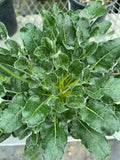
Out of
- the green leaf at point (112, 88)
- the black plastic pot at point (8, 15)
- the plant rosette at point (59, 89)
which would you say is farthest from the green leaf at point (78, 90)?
the black plastic pot at point (8, 15)

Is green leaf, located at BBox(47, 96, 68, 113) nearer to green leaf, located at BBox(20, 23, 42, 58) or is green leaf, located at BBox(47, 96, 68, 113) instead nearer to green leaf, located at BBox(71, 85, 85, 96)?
green leaf, located at BBox(71, 85, 85, 96)

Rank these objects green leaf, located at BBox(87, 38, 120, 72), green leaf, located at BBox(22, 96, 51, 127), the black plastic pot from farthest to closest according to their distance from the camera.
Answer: the black plastic pot → green leaf, located at BBox(87, 38, 120, 72) → green leaf, located at BBox(22, 96, 51, 127)

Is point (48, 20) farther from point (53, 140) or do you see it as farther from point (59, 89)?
point (53, 140)

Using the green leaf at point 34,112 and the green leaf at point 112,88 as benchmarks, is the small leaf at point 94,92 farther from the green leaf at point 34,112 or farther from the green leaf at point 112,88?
the green leaf at point 34,112

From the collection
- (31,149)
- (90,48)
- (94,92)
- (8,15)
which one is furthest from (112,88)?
(8,15)

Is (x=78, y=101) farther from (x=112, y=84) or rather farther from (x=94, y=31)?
(x=94, y=31)

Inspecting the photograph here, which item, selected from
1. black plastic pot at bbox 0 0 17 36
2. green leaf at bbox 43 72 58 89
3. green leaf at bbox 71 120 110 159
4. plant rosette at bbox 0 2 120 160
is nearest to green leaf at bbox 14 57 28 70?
plant rosette at bbox 0 2 120 160

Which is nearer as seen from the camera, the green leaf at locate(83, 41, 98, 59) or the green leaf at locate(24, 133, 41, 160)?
the green leaf at locate(83, 41, 98, 59)

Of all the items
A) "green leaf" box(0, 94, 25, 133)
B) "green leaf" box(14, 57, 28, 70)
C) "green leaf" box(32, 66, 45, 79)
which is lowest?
"green leaf" box(0, 94, 25, 133)
